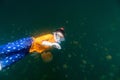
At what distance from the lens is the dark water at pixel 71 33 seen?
26.8 feet

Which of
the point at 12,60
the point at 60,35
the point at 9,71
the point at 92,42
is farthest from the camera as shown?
the point at 92,42

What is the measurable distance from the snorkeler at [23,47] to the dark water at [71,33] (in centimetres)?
353

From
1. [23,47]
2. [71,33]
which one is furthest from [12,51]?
[71,33]

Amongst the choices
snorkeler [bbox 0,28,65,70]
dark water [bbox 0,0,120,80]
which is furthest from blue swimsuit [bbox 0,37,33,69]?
dark water [bbox 0,0,120,80]

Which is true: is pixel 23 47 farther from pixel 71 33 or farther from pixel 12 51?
pixel 71 33

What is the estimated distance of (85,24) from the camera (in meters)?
8.52

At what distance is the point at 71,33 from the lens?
8.41 meters

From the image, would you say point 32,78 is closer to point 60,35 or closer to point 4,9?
point 4,9

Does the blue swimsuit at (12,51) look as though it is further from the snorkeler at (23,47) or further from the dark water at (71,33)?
the dark water at (71,33)

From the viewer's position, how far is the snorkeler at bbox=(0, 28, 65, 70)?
13.7ft

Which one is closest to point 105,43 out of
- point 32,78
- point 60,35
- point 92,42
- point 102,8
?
point 92,42

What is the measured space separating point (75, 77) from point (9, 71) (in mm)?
1617

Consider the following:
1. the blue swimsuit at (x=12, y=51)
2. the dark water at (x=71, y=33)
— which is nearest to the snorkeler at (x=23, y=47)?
the blue swimsuit at (x=12, y=51)

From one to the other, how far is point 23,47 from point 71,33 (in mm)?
4197
